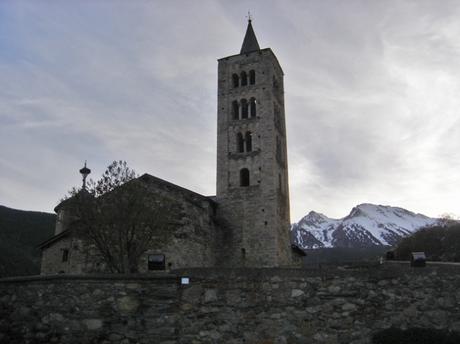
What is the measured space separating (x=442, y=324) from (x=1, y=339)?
8740mm

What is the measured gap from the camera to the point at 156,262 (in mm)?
27047

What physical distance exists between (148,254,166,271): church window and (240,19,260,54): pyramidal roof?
21116mm

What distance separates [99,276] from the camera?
975 centimetres

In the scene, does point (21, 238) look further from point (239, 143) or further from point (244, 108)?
point (244, 108)

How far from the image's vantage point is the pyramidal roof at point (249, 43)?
42250 mm

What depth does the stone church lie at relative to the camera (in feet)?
93.4

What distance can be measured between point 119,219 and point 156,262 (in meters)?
6.95

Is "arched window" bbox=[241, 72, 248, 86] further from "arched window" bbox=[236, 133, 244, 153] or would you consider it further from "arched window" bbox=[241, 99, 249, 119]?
"arched window" bbox=[236, 133, 244, 153]

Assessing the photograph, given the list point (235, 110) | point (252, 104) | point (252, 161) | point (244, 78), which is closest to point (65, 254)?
point (252, 161)

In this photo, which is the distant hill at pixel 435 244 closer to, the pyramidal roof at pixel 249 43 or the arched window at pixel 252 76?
the arched window at pixel 252 76

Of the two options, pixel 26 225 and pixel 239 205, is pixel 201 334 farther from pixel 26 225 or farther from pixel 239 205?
pixel 26 225

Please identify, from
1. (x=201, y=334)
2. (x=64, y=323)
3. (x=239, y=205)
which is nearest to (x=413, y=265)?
(x=201, y=334)

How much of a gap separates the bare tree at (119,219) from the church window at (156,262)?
159 inches

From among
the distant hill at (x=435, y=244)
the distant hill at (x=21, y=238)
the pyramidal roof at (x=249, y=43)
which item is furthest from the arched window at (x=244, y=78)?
the distant hill at (x=21, y=238)
